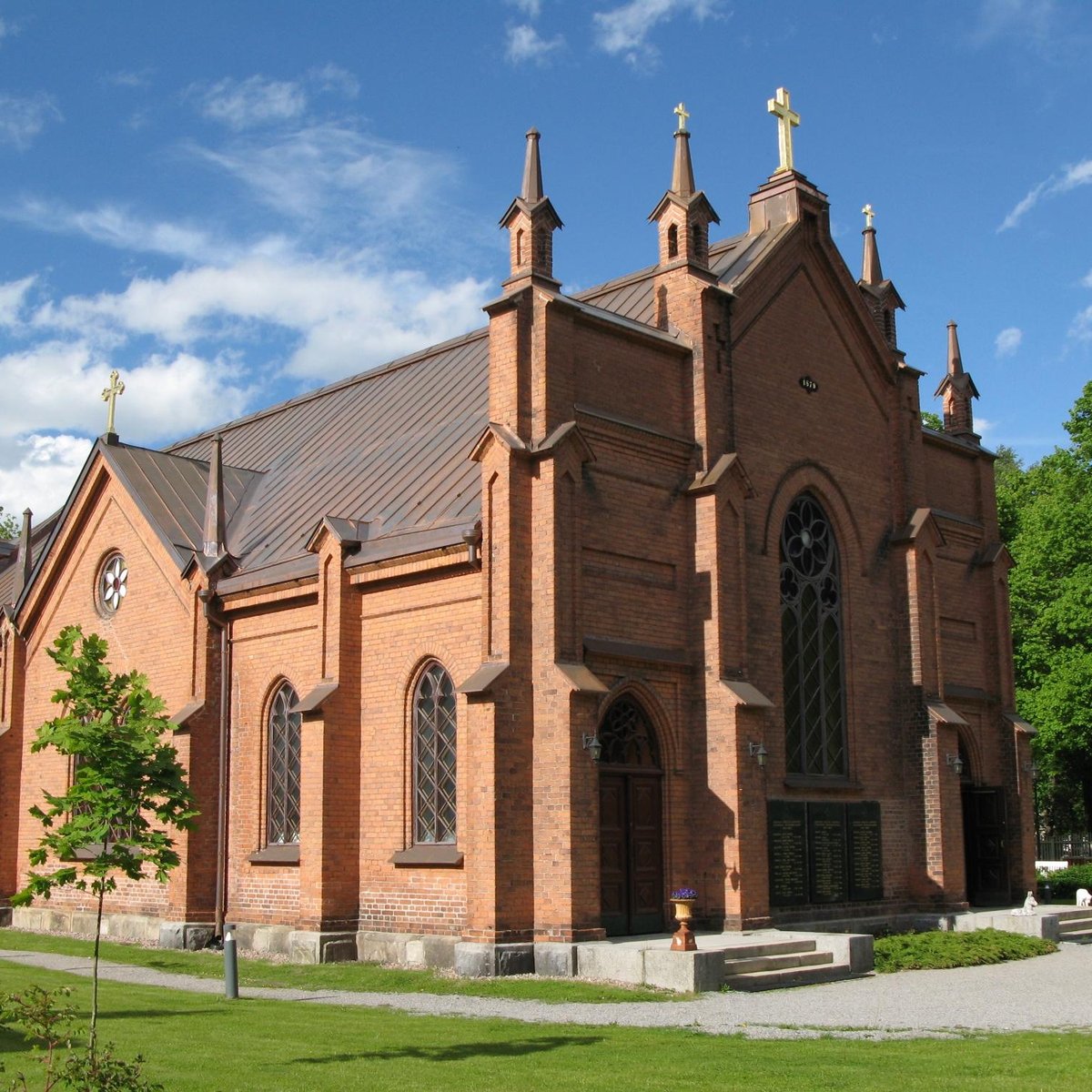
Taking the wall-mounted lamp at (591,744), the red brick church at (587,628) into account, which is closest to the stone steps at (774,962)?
the red brick church at (587,628)

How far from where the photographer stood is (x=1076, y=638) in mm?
39188

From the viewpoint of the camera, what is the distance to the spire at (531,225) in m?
20.2

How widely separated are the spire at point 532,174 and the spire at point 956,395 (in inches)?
475

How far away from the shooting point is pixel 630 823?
19578 mm

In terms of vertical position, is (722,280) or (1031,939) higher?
(722,280)

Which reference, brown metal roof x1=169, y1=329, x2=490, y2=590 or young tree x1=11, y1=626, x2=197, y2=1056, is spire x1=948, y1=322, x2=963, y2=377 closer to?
brown metal roof x1=169, y1=329, x2=490, y2=590

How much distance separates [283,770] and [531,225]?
9.88 m

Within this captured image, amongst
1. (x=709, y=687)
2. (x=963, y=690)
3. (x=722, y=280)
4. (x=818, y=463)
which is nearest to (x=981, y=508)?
(x=963, y=690)

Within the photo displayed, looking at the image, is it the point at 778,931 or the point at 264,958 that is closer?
the point at 778,931

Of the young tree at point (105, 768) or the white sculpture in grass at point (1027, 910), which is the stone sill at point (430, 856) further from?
the white sculpture in grass at point (1027, 910)

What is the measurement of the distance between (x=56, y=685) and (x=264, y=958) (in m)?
9.09

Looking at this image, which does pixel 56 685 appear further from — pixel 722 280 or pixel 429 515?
pixel 722 280

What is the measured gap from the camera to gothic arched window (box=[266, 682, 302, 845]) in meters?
22.7

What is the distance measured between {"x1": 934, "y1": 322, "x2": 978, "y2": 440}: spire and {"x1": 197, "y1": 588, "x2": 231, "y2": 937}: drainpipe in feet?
50.7
